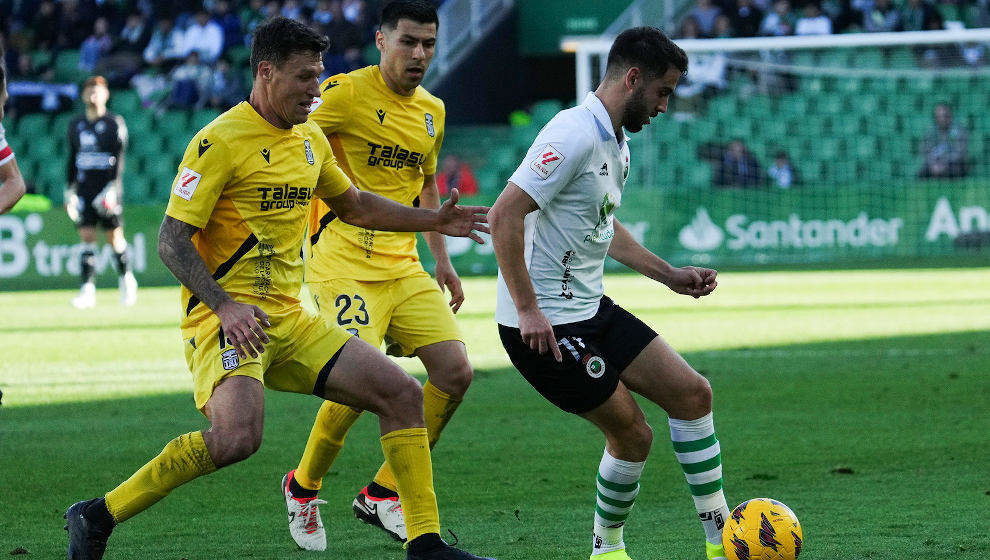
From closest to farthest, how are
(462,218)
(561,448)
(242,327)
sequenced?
1. (242,327)
2. (462,218)
3. (561,448)

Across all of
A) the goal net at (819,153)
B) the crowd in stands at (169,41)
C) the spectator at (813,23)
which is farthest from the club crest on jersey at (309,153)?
the spectator at (813,23)

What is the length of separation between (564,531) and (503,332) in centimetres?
106

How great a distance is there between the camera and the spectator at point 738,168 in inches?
847

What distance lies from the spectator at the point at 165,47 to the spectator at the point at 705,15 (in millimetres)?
9980

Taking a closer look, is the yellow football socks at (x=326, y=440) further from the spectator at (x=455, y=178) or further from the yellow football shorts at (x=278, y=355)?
the spectator at (x=455, y=178)

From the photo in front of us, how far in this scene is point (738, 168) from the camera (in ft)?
71.3

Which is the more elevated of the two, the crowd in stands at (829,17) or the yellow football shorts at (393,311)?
the yellow football shorts at (393,311)

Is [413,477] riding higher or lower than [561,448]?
higher

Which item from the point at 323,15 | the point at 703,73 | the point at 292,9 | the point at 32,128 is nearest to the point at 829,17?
the point at 703,73

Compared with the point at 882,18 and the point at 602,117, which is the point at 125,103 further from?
the point at 602,117

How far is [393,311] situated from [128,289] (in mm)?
10551

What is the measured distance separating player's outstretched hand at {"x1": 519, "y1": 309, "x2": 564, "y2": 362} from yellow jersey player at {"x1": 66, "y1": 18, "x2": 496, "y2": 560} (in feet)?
1.85

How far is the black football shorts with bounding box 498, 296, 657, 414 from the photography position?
482 cm

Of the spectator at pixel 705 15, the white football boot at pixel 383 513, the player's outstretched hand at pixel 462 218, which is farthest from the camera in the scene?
the spectator at pixel 705 15
